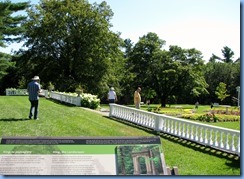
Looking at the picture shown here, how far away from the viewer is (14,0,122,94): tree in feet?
115

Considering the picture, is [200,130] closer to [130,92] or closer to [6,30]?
[6,30]

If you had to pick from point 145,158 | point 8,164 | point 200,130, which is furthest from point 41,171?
point 200,130

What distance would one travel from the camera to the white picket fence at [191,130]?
8.54 m

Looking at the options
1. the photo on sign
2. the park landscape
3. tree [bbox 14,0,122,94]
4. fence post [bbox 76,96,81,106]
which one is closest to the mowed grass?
the photo on sign

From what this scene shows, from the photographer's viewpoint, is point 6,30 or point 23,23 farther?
point 23,23

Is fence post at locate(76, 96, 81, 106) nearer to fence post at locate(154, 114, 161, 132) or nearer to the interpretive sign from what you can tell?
fence post at locate(154, 114, 161, 132)

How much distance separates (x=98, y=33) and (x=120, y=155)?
31.4 metres

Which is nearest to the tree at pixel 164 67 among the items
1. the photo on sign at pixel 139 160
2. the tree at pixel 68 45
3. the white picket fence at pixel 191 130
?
the tree at pixel 68 45

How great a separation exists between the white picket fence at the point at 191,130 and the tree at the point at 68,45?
21461 millimetres

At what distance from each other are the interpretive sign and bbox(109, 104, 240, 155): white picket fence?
3.45m

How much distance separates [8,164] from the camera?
522 cm

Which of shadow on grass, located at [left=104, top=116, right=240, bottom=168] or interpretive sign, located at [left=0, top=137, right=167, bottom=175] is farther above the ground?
interpretive sign, located at [left=0, top=137, right=167, bottom=175]

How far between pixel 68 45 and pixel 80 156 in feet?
102

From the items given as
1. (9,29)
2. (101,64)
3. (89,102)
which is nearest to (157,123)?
(89,102)
